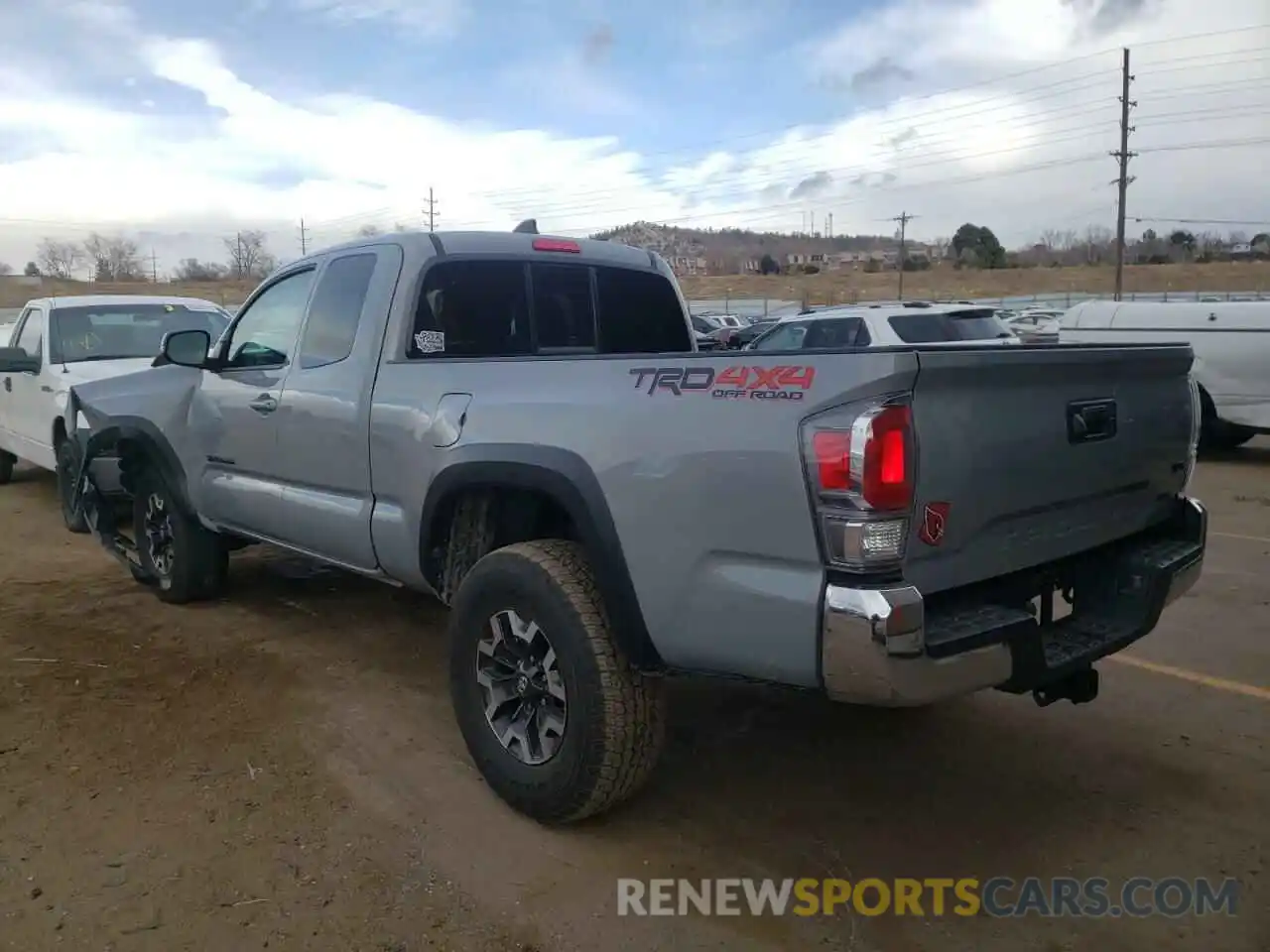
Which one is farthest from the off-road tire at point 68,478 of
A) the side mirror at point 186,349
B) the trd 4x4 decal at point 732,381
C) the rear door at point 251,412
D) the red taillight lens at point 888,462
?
the red taillight lens at point 888,462

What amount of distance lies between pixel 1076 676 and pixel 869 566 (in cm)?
126

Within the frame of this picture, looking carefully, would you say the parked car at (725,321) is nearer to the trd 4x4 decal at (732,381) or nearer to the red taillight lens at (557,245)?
the red taillight lens at (557,245)

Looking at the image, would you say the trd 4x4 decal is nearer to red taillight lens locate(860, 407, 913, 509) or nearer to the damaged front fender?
red taillight lens locate(860, 407, 913, 509)

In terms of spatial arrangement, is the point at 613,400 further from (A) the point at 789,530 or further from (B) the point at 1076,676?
(B) the point at 1076,676

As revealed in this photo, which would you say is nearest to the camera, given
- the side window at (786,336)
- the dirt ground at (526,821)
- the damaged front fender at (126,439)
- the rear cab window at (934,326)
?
the dirt ground at (526,821)

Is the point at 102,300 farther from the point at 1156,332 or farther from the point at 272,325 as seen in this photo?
the point at 1156,332

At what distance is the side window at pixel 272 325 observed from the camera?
4.98 metres

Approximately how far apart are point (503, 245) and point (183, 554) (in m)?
2.81

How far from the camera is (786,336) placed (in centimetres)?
1378

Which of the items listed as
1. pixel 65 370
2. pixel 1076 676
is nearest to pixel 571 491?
pixel 1076 676

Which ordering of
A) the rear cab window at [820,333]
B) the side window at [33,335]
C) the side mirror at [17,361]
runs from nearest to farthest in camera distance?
the side mirror at [17,361] → the side window at [33,335] → the rear cab window at [820,333]

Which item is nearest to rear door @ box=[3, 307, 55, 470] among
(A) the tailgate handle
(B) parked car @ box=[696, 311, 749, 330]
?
(A) the tailgate handle

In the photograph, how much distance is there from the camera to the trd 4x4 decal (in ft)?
8.93

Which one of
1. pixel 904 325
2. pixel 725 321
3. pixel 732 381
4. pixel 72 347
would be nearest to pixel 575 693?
pixel 732 381
